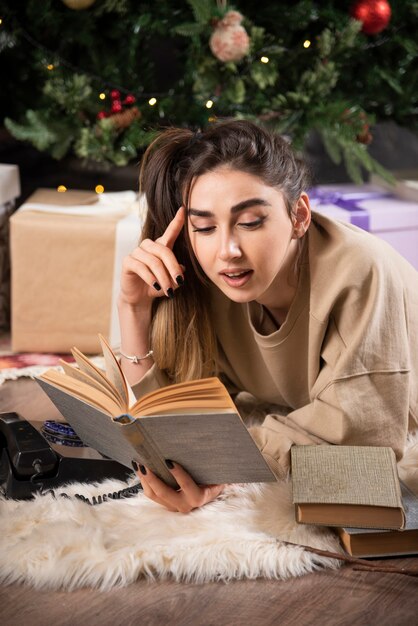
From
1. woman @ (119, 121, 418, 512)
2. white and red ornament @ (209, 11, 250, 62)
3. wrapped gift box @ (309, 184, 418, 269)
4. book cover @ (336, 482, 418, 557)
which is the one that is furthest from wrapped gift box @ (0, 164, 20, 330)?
book cover @ (336, 482, 418, 557)

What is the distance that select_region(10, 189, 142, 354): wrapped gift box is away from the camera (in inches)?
93.5

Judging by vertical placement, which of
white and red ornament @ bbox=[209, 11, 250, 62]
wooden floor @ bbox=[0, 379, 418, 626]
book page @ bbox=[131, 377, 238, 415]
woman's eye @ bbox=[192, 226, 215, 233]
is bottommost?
wooden floor @ bbox=[0, 379, 418, 626]

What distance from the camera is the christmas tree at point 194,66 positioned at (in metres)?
2.54

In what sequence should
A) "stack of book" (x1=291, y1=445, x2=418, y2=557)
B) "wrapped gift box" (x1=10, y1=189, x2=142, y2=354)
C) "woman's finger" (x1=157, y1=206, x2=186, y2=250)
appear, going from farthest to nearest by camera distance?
"wrapped gift box" (x1=10, y1=189, x2=142, y2=354) → "woman's finger" (x1=157, y1=206, x2=186, y2=250) → "stack of book" (x1=291, y1=445, x2=418, y2=557)

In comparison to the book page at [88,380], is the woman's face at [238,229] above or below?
above

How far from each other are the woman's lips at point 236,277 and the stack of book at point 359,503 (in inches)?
12.2

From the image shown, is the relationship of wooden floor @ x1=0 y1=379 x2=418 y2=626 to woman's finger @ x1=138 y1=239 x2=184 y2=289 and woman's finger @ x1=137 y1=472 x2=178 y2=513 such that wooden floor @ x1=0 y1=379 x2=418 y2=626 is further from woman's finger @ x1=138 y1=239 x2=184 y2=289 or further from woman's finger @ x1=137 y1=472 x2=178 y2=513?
woman's finger @ x1=138 y1=239 x2=184 y2=289

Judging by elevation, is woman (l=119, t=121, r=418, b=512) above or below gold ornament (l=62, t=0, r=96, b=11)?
below

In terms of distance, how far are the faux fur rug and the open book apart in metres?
0.08

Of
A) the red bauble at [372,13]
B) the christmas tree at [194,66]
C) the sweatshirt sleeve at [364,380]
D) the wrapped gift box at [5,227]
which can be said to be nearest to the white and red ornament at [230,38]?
the christmas tree at [194,66]

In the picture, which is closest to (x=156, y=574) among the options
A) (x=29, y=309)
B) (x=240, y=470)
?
(x=240, y=470)

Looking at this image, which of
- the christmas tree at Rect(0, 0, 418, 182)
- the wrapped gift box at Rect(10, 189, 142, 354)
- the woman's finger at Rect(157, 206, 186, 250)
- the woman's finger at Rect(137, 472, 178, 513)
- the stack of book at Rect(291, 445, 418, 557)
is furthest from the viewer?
the christmas tree at Rect(0, 0, 418, 182)

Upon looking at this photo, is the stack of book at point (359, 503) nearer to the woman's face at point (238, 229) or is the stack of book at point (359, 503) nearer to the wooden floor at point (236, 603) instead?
the wooden floor at point (236, 603)

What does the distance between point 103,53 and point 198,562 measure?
1910mm
